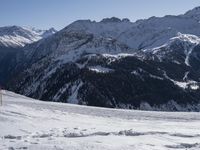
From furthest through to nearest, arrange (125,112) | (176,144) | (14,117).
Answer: (125,112) → (14,117) → (176,144)

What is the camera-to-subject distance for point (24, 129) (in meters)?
26.7

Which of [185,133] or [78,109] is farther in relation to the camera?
[78,109]

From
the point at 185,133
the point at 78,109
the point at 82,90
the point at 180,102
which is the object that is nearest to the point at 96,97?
the point at 82,90

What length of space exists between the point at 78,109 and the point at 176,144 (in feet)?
61.6

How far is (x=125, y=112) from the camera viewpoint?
A: 144ft

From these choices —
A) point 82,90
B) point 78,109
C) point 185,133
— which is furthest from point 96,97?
point 185,133

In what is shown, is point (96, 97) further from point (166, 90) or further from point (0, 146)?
point (0, 146)

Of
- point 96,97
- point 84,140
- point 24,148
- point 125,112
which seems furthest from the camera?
point 96,97

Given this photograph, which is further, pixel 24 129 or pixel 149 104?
pixel 149 104

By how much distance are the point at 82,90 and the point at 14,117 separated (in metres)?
135

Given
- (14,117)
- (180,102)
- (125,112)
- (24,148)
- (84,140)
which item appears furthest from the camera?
(180,102)

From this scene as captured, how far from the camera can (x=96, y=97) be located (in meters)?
160

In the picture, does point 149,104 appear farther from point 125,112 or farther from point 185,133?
point 185,133

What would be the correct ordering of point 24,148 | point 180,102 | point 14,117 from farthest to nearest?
point 180,102 < point 14,117 < point 24,148
